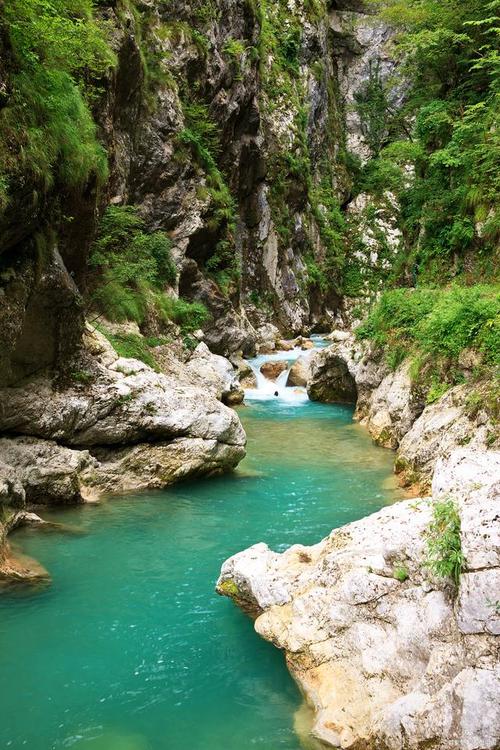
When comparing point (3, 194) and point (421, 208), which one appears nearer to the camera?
point (3, 194)

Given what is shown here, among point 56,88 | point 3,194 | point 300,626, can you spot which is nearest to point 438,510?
point 300,626

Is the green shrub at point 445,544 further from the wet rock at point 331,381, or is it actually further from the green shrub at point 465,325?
the wet rock at point 331,381

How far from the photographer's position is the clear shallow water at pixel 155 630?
5152 mm

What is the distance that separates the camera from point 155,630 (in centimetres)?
664

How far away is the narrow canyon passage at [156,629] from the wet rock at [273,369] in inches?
544

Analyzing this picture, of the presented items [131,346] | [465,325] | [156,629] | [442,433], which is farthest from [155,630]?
[131,346]

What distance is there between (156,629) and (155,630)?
2 cm

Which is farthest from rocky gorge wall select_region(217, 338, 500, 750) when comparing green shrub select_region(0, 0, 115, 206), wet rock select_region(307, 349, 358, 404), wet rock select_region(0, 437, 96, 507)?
wet rock select_region(307, 349, 358, 404)

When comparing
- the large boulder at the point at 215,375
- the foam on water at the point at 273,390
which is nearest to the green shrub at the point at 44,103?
the large boulder at the point at 215,375

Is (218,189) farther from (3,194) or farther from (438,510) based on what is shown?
(438,510)

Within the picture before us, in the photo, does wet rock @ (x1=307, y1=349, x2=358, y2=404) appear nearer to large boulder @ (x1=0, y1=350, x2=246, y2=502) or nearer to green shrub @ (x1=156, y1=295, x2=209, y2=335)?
green shrub @ (x1=156, y1=295, x2=209, y2=335)

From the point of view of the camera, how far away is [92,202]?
38.2 ft

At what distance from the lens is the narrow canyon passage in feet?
16.9

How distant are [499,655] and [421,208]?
2056 cm
